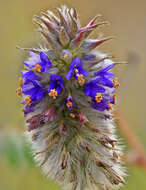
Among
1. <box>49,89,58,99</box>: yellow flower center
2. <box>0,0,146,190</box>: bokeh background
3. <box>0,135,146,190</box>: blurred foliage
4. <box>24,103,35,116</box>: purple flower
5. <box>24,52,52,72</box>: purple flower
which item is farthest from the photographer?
<box>0,0,146,190</box>: bokeh background

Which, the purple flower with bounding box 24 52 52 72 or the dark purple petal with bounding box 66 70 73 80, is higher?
the purple flower with bounding box 24 52 52 72

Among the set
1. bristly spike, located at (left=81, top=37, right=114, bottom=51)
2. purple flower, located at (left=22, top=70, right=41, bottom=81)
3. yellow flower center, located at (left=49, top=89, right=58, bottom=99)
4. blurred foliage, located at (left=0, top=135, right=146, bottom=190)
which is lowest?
blurred foliage, located at (left=0, top=135, right=146, bottom=190)

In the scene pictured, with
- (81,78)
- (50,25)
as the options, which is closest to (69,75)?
(81,78)

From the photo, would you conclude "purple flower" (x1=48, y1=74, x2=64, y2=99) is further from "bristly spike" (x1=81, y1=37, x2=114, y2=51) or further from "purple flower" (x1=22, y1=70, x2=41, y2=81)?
"bristly spike" (x1=81, y1=37, x2=114, y2=51)

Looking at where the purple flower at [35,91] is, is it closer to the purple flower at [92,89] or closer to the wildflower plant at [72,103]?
the wildflower plant at [72,103]

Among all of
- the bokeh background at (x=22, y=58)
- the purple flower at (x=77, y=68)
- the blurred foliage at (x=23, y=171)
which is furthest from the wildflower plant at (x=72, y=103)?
the bokeh background at (x=22, y=58)

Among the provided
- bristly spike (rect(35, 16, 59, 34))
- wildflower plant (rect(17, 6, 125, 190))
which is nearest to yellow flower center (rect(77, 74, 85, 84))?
wildflower plant (rect(17, 6, 125, 190))
